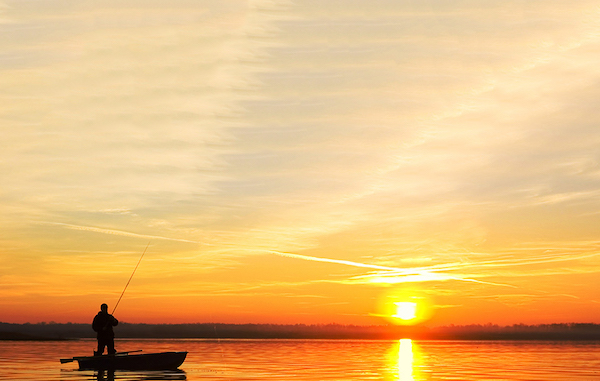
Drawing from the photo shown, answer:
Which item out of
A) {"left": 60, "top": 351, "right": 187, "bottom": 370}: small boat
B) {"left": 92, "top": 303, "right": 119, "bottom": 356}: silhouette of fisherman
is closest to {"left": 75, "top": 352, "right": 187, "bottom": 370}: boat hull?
{"left": 60, "top": 351, "right": 187, "bottom": 370}: small boat

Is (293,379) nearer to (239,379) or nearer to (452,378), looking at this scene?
(239,379)

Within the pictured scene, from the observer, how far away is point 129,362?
33469 millimetres

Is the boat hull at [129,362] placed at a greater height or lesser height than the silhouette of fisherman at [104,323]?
lesser

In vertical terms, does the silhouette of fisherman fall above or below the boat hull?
above

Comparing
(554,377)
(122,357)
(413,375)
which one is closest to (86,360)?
(122,357)

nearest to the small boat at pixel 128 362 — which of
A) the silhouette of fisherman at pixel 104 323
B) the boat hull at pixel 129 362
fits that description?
the boat hull at pixel 129 362

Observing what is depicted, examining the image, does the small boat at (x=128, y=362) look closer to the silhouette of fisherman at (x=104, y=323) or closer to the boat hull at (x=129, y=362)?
the boat hull at (x=129, y=362)

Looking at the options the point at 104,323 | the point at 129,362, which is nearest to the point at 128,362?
the point at 129,362

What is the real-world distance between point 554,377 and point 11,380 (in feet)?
96.5

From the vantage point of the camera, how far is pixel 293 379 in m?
32.8

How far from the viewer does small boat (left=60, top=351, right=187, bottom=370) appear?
108 feet

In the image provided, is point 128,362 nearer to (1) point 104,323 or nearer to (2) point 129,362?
(2) point 129,362

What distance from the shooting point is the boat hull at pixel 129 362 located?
33.1 metres

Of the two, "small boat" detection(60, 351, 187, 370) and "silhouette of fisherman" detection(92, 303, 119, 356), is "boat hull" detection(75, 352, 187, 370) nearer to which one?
"small boat" detection(60, 351, 187, 370)
